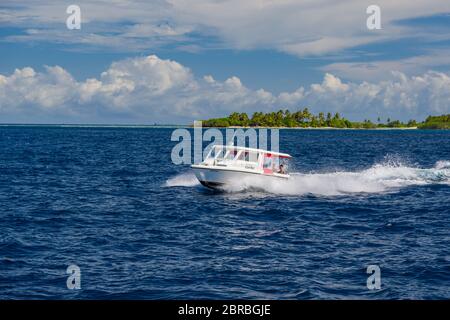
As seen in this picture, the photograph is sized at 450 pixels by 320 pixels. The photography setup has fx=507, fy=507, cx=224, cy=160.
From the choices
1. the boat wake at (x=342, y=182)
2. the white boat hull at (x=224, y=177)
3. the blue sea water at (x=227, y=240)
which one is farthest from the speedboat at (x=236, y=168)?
the blue sea water at (x=227, y=240)

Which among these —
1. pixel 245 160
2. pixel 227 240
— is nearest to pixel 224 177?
pixel 245 160

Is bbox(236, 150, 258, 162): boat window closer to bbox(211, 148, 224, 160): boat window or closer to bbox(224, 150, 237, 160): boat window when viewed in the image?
bbox(224, 150, 237, 160): boat window

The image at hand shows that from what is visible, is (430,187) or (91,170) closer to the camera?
(430,187)

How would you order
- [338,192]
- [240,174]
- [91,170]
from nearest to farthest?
[240,174] → [338,192] → [91,170]

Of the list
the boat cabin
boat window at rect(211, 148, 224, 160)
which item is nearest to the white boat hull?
the boat cabin

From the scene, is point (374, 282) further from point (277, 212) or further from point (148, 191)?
point (148, 191)

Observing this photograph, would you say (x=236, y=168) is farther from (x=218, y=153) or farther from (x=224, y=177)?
(x=218, y=153)

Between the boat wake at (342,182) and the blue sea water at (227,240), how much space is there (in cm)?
23

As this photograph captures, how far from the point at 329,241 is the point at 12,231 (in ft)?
52.1

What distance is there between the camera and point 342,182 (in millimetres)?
43750

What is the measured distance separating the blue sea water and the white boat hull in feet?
2.47

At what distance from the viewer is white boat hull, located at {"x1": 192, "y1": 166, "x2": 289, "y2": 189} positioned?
1484 inches

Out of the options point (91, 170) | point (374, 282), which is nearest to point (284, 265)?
point (374, 282)
